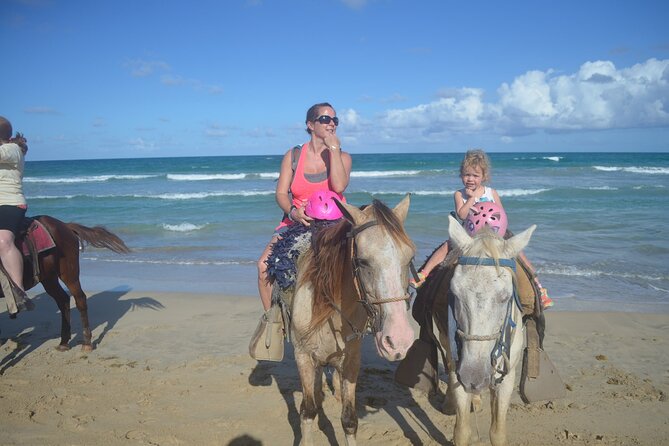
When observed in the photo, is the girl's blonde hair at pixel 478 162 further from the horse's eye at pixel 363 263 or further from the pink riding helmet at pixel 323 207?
the horse's eye at pixel 363 263

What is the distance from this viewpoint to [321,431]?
415 centimetres

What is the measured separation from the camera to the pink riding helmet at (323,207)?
3525 millimetres

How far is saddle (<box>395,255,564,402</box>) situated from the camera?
341 cm

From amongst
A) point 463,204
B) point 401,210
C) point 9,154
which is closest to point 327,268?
point 401,210

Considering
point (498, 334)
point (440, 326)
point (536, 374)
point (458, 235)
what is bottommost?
point (536, 374)

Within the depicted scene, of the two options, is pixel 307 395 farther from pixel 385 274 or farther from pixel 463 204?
pixel 463 204

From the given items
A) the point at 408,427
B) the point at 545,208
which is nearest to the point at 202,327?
the point at 408,427

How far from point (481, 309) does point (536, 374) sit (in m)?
1.41

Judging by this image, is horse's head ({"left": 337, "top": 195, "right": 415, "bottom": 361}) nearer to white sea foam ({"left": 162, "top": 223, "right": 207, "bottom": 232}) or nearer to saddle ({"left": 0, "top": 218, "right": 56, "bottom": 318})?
saddle ({"left": 0, "top": 218, "right": 56, "bottom": 318})

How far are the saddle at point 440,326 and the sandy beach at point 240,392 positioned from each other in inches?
22.8

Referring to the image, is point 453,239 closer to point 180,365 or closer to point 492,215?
point 492,215

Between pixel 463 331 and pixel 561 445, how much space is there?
79.4 inches

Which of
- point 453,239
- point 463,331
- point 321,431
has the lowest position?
point 321,431

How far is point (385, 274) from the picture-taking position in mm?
2541
